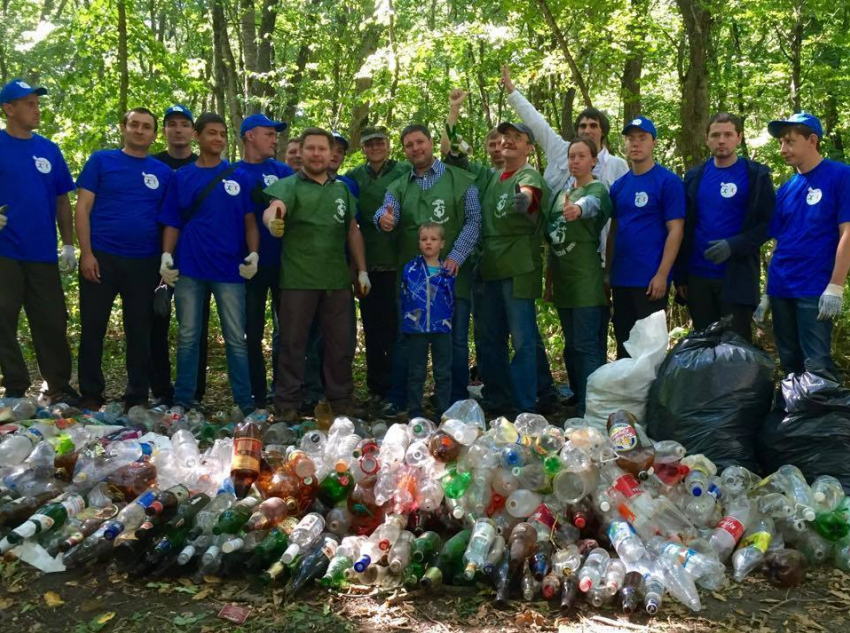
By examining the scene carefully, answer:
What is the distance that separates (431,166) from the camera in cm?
525

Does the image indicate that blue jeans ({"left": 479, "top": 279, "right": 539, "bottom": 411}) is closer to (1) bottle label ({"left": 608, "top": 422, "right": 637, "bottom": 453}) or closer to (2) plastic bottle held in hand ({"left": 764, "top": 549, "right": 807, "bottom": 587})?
(1) bottle label ({"left": 608, "top": 422, "right": 637, "bottom": 453})

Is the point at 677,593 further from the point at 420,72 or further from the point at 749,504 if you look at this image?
the point at 420,72

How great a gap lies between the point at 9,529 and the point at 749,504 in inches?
135

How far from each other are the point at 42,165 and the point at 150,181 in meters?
0.77

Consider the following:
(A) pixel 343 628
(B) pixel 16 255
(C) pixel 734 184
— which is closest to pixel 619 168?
(C) pixel 734 184

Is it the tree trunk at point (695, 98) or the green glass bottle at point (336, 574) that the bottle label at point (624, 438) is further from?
the tree trunk at point (695, 98)

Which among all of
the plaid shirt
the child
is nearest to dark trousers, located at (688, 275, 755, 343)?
the plaid shirt

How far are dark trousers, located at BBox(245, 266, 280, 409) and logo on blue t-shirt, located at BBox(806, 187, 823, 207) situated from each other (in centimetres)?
366

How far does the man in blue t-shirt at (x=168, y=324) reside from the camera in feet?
18.4

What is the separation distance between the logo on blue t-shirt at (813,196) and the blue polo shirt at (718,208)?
39 centimetres

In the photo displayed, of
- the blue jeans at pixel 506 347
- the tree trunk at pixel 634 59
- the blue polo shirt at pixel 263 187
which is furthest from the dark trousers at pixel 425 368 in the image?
the tree trunk at pixel 634 59

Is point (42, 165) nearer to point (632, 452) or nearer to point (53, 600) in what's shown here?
point (53, 600)

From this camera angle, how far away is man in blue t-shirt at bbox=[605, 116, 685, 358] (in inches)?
190

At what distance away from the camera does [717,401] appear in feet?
13.2
